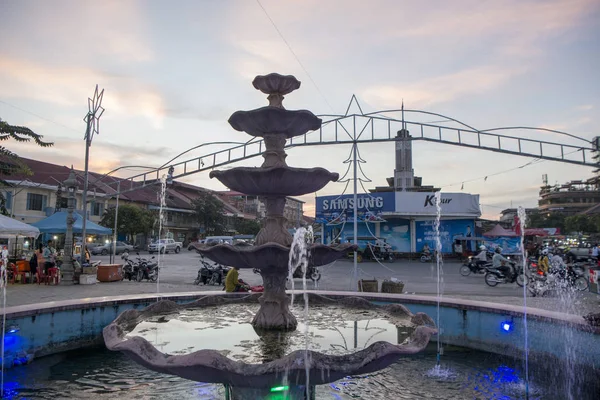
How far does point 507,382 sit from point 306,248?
3.43 m

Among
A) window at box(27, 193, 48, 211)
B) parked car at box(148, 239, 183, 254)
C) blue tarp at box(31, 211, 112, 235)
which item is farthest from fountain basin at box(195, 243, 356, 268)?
window at box(27, 193, 48, 211)

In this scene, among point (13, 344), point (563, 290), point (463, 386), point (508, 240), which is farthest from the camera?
point (508, 240)

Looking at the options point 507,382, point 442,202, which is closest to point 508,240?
point 442,202

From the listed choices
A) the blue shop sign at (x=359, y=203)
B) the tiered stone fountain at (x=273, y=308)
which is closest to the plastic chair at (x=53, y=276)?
the tiered stone fountain at (x=273, y=308)

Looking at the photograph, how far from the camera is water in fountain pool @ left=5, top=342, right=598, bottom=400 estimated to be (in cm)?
504

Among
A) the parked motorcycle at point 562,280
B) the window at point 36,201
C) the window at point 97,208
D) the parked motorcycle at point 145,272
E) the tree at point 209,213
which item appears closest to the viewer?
the parked motorcycle at point 562,280

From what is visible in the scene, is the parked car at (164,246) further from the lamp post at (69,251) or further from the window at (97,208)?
the lamp post at (69,251)

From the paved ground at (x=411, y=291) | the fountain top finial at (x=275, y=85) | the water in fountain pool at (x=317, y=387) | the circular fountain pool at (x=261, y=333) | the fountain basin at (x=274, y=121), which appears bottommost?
the water in fountain pool at (x=317, y=387)

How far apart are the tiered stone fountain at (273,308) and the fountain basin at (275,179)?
13 mm

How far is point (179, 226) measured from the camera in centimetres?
5766

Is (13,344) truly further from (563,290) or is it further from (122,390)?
(563,290)

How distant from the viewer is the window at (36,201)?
35250 millimetres

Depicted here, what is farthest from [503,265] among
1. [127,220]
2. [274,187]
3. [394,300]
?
[127,220]

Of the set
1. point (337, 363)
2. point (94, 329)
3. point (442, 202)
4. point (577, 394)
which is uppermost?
point (442, 202)
